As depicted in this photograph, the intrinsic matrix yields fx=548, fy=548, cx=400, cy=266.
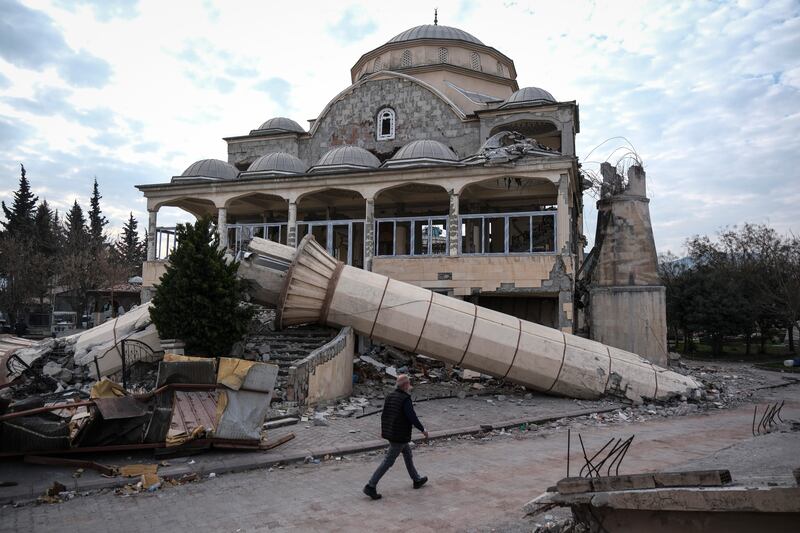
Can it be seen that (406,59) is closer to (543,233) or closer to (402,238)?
(402,238)

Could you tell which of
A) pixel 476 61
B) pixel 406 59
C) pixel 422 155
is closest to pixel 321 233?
pixel 422 155

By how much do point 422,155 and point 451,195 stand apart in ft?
6.69

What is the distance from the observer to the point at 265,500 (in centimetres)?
570

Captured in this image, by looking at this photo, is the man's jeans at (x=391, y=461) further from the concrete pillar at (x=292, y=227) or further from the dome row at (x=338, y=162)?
the concrete pillar at (x=292, y=227)

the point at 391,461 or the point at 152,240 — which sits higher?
the point at 152,240

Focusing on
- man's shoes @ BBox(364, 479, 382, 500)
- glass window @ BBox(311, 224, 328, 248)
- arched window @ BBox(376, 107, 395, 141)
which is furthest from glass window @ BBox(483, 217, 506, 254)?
man's shoes @ BBox(364, 479, 382, 500)

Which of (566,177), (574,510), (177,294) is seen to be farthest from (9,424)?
(566,177)

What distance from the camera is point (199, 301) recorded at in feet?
36.0

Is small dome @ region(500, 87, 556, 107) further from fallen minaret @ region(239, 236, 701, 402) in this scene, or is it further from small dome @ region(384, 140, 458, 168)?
fallen minaret @ region(239, 236, 701, 402)

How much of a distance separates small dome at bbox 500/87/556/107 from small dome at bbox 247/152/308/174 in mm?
8288

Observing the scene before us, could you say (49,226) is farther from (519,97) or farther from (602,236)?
(602,236)

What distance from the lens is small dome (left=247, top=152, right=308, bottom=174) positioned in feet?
66.9

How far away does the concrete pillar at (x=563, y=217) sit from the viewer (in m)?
16.1

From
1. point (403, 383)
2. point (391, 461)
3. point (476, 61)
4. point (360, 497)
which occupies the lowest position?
point (360, 497)
